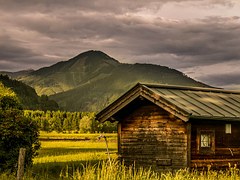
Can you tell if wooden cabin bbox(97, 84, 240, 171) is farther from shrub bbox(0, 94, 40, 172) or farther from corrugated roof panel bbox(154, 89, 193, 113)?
shrub bbox(0, 94, 40, 172)

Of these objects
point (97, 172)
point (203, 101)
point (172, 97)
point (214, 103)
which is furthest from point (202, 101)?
point (97, 172)

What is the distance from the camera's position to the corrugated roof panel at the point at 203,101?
19.4 meters

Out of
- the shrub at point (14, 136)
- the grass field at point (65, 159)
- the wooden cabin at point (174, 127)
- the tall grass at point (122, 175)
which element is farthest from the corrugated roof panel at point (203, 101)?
the shrub at point (14, 136)

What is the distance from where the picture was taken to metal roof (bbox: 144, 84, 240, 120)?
19203 millimetres

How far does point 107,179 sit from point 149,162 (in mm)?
7177

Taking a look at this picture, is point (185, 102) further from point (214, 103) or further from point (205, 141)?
point (214, 103)

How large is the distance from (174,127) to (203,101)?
2.59m

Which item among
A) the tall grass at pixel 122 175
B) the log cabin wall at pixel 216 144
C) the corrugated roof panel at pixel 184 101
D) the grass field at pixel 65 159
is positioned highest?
the corrugated roof panel at pixel 184 101

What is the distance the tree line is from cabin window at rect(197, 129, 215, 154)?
107 m

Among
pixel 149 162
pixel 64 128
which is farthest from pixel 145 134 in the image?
pixel 64 128

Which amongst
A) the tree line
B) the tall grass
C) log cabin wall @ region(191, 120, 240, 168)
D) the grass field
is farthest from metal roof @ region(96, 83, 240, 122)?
the tree line

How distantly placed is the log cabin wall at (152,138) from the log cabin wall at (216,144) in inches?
23.4

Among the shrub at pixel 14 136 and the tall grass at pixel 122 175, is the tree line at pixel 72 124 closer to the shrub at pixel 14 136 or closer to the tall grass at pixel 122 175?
the shrub at pixel 14 136

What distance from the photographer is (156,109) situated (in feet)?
67.3
